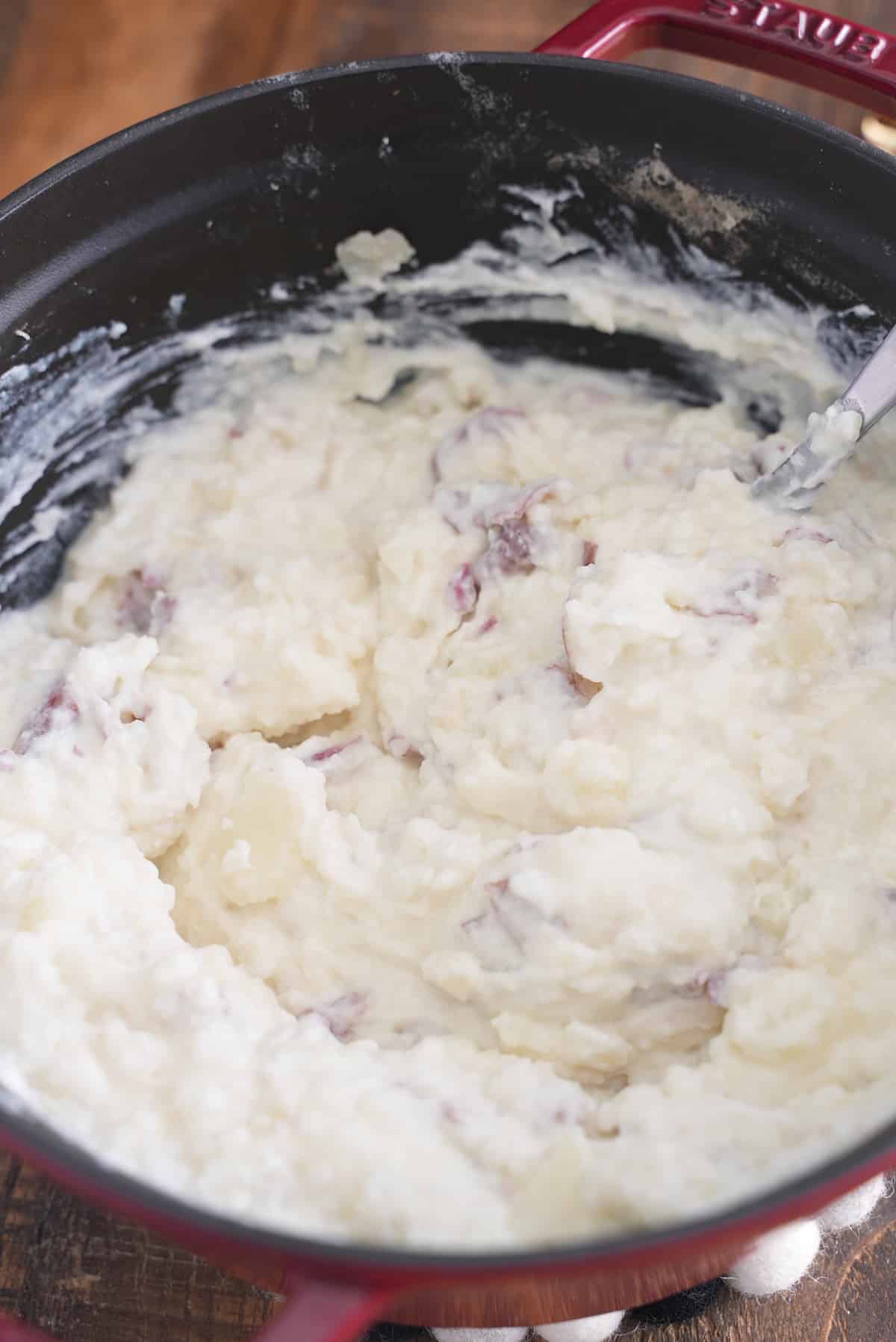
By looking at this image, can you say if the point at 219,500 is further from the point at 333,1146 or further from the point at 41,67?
the point at 41,67

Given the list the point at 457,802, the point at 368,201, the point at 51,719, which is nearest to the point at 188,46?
the point at 368,201

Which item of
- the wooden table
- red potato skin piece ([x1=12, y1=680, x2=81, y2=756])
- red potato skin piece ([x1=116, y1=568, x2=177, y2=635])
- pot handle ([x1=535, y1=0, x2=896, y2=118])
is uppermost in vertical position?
pot handle ([x1=535, y1=0, x2=896, y2=118])

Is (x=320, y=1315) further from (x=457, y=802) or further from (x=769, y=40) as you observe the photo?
(x=769, y=40)

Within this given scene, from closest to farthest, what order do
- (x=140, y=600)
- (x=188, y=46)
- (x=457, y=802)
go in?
(x=457, y=802)
(x=140, y=600)
(x=188, y=46)

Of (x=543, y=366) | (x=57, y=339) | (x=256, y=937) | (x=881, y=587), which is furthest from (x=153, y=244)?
(x=881, y=587)

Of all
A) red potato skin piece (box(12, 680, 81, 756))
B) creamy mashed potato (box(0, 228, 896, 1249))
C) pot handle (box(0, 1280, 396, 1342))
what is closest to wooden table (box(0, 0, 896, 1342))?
creamy mashed potato (box(0, 228, 896, 1249))

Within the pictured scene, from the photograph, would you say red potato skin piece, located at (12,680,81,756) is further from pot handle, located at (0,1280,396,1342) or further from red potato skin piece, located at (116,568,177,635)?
pot handle, located at (0,1280,396,1342)
